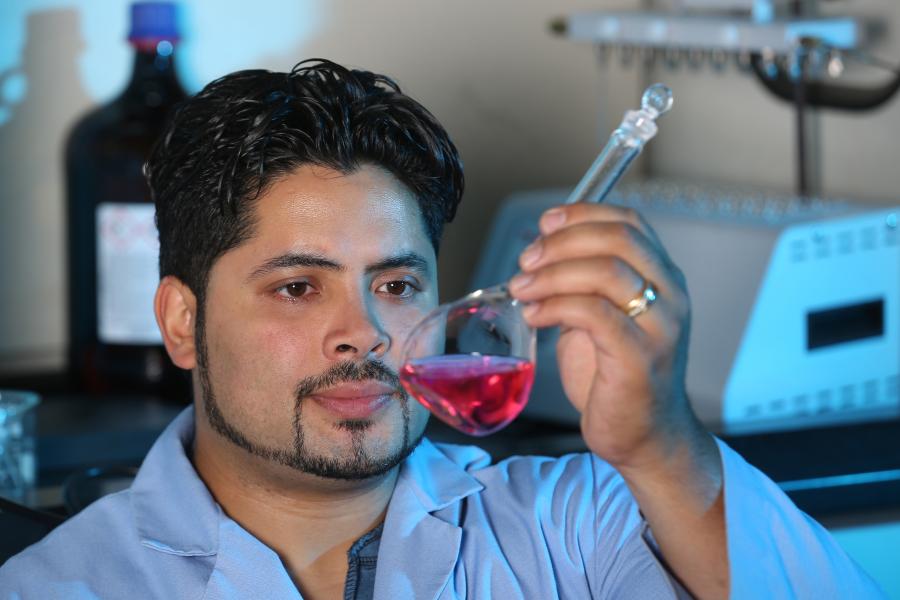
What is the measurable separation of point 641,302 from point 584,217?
73mm

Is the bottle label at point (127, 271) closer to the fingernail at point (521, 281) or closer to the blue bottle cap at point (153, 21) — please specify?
the blue bottle cap at point (153, 21)

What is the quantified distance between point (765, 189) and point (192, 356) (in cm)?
105

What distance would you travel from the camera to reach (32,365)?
2062mm

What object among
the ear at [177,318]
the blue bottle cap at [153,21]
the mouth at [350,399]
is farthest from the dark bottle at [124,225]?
the mouth at [350,399]

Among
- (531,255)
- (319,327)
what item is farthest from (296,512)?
(531,255)

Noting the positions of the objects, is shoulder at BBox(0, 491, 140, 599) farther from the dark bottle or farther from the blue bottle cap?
the blue bottle cap

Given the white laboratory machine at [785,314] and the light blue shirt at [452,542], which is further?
the white laboratory machine at [785,314]

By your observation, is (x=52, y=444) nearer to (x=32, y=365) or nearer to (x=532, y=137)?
(x=32, y=365)

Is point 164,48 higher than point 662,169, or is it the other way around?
point 164,48

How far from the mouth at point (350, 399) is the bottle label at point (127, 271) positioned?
2.27 ft

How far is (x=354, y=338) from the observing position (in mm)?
1213

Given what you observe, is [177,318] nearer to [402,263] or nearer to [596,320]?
[402,263]

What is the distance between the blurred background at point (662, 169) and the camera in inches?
68.1

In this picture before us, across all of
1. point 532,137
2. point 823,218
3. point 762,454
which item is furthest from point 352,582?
point 532,137
